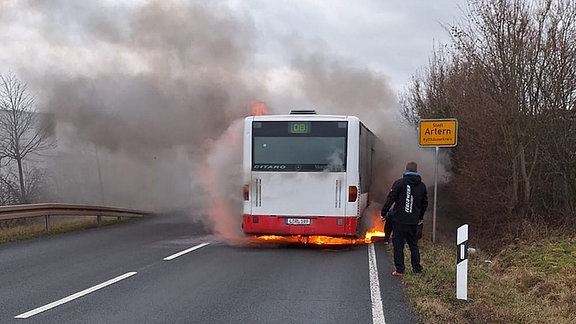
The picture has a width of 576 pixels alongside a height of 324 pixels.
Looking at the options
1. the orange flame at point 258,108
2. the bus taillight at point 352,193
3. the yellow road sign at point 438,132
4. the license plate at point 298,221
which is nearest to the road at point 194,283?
the license plate at point 298,221

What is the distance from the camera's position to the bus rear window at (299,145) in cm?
1231

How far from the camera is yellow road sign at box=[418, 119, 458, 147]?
1384 centimetres

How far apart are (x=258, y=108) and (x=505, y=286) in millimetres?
10309

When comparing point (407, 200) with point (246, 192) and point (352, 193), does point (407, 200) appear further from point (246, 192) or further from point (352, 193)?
point (246, 192)

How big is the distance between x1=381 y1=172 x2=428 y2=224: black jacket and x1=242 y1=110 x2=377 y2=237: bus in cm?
296

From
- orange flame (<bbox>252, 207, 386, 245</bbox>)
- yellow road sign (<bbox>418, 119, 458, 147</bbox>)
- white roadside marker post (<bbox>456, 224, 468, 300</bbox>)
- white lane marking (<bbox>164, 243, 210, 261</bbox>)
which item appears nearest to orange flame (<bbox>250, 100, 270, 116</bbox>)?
orange flame (<bbox>252, 207, 386, 245</bbox>)

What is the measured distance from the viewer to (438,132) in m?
14.0

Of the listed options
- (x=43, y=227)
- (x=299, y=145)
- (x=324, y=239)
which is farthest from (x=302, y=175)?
(x=43, y=227)

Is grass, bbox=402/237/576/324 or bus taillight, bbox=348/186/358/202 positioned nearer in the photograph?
grass, bbox=402/237/576/324

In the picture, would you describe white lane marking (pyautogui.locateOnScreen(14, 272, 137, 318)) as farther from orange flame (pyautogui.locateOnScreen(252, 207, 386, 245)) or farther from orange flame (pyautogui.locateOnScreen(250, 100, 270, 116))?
orange flame (pyautogui.locateOnScreen(250, 100, 270, 116))

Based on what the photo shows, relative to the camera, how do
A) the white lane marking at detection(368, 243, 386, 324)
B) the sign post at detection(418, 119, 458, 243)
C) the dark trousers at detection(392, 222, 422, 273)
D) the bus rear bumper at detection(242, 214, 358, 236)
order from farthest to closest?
the sign post at detection(418, 119, 458, 243), the bus rear bumper at detection(242, 214, 358, 236), the dark trousers at detection(392, 222, 422, 273), the white lane marking at detection(368, 243, 386, 324)

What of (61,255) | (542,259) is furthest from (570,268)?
(61,255)

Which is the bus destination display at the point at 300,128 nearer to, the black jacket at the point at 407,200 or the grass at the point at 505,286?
the grass at the point at 505,286

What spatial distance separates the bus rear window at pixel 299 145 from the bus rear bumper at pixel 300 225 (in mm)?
999
